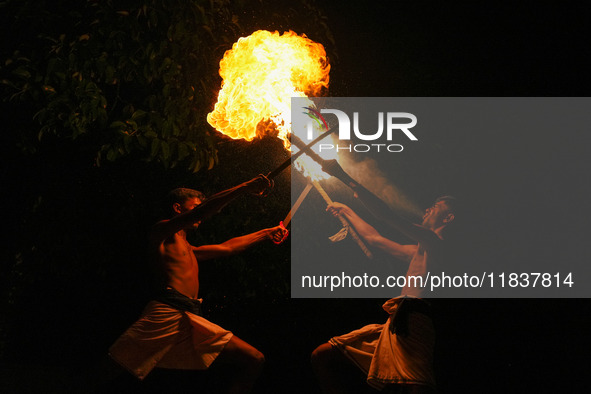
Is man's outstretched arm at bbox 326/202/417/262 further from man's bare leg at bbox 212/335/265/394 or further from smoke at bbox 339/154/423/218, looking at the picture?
man's bare leg at bbox 212/335/265/394

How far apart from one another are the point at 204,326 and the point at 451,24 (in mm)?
4793

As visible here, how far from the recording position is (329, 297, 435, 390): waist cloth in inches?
186

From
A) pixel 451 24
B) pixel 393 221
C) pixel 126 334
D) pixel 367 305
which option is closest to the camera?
pixel 126 334

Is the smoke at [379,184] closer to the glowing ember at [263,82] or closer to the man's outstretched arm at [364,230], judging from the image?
the man's outstretched arm at [364,230]

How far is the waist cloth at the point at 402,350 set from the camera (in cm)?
473

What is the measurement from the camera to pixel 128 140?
5195 mm

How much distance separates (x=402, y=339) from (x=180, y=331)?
1.71 metres

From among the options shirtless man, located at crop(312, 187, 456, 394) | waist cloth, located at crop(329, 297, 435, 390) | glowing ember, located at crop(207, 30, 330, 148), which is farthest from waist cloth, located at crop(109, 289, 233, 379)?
glowing ember, located at crop(207, 30, 330, 148)

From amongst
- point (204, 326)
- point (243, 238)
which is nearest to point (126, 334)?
point (204, 326)

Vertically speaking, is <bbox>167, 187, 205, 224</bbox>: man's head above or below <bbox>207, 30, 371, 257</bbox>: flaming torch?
below

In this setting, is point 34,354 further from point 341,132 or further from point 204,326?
point 341,132

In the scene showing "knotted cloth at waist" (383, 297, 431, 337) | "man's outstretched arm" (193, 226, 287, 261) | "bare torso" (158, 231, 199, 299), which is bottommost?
"knotted cloth at waist" (383, 297, 431, 337)

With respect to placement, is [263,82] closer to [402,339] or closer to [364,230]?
[364,230]

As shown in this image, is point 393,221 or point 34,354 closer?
point 393,221
